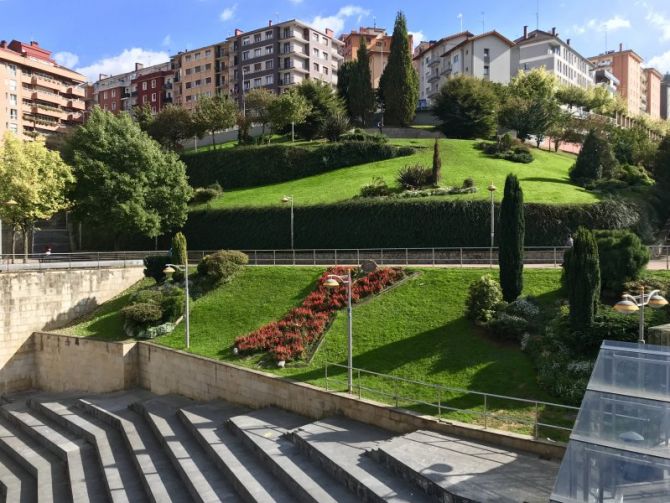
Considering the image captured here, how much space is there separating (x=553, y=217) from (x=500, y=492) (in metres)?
24.3

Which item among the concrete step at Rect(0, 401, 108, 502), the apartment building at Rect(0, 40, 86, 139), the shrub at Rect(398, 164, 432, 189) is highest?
the apartment building at Rect(0, 40, 86, 139)

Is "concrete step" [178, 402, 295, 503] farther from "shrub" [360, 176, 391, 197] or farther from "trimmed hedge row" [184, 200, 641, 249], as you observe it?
"shrub" [360, 176, 391, 197]

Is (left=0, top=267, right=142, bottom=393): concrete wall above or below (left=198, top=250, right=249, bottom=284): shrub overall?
below

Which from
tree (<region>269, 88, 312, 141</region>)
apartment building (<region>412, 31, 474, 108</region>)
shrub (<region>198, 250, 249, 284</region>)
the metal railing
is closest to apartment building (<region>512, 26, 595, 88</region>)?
apartment building (<region>412, 31, 474, 108</region>)

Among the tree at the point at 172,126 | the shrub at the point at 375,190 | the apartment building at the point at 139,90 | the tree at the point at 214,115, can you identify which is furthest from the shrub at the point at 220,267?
the apartment building at the point at 139,90

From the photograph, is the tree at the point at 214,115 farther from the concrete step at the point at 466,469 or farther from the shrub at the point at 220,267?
the concrete step at the point at 466,469

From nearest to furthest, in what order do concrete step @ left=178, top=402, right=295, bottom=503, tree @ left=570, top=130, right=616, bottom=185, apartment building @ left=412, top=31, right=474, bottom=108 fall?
concrete step @ left=178, top=402, right=295, bottom=503 < tree @ left=570, top=130, right=616, bottom=185 < apartment building @ left=412, top=31, right=474, bottom=108

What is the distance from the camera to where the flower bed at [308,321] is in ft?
64.8

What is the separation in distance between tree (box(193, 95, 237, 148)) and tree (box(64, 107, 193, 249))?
17.0 metres

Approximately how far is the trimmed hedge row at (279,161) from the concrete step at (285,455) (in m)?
35.6

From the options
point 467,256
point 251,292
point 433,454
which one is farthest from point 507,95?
point 433,454

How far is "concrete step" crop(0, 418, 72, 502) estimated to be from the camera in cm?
1546

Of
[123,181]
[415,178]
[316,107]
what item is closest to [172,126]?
[316,107]

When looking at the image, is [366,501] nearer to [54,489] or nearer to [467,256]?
[54,489]
